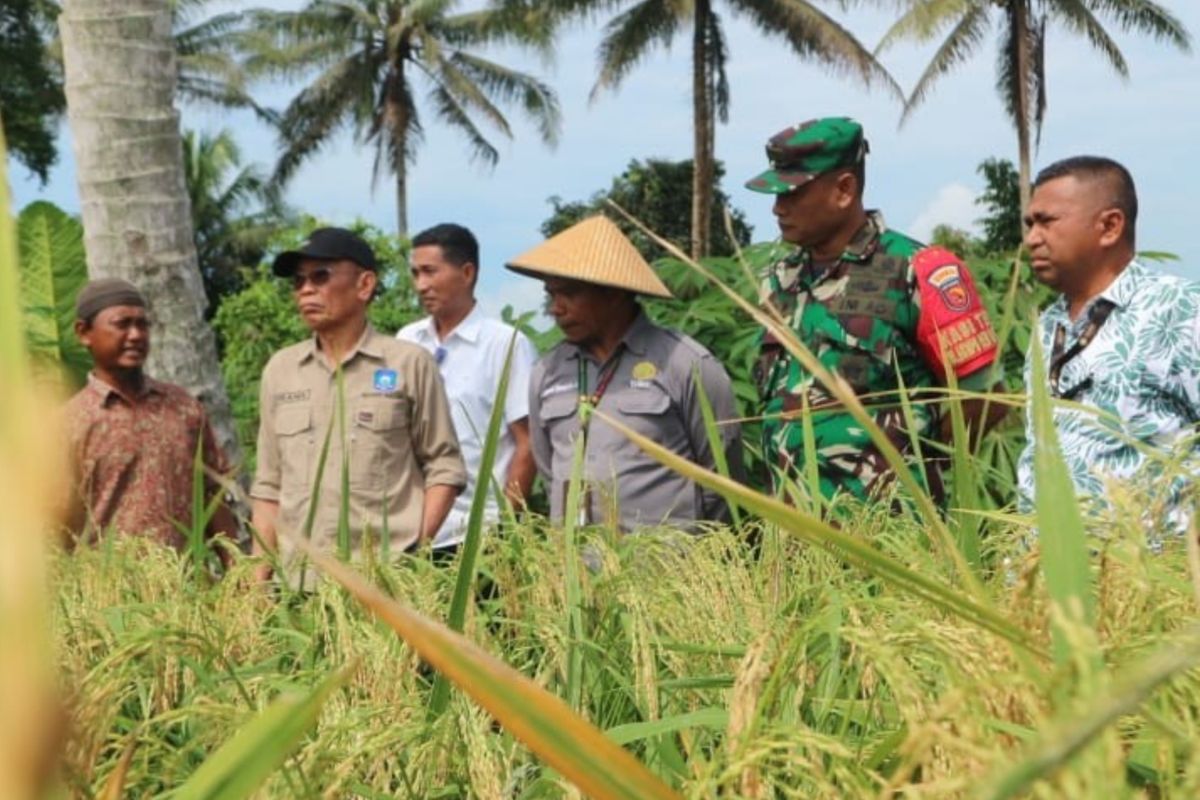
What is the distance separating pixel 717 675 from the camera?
45.8 inches

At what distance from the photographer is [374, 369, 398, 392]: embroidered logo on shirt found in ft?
11.4

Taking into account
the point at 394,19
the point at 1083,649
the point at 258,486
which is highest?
the point at 394,19

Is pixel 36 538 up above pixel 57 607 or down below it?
above

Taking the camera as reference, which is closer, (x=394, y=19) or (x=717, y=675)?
(x=717, y=675)

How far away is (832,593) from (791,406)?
192 cm

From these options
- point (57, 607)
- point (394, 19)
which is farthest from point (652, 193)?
point (57, 607)

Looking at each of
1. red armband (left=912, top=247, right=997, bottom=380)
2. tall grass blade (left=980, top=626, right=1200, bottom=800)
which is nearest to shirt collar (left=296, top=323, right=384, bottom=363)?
red armband (left=912, top=247, right=997, bottom=380)

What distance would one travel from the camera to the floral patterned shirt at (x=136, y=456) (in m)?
3.57

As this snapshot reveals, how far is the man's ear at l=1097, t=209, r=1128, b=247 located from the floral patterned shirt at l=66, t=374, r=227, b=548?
6.52 ft

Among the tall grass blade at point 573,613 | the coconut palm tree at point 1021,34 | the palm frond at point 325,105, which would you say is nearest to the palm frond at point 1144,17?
the coconut palm tree at point 1021,34

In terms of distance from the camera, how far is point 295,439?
11.4ft

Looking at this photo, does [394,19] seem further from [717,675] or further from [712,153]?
[717,675]

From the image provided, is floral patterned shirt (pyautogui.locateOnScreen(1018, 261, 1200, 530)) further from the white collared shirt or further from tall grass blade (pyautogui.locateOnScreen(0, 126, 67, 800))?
tall grass blade (pyautogui.locateOnScreen(0, 126, 67, 800))

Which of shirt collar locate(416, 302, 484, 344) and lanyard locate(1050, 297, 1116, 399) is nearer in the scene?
lanyard locate(1050, 297, 1116, 399)
